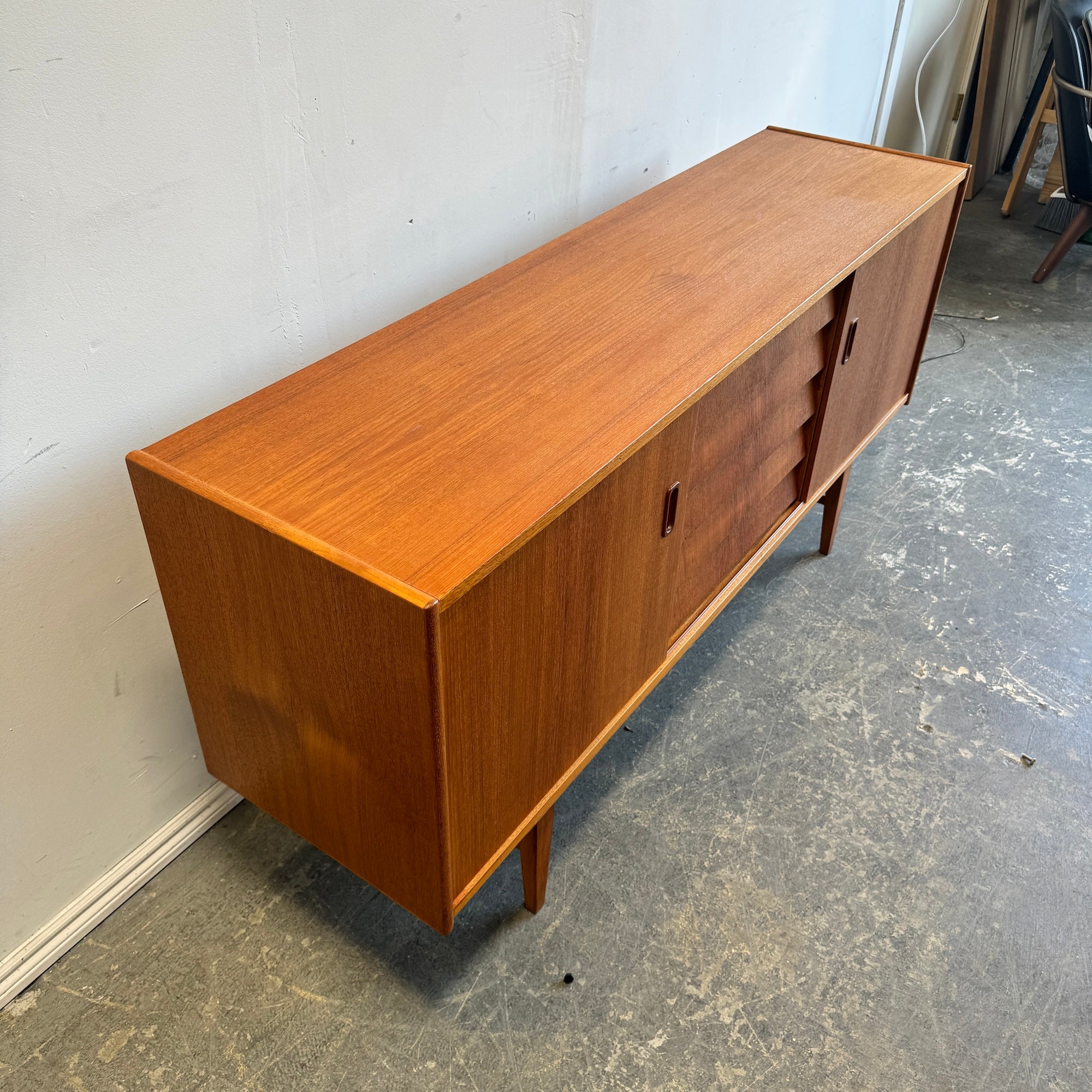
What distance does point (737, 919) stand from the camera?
1.48 m

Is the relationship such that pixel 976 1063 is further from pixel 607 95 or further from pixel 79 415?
pixel 607 95

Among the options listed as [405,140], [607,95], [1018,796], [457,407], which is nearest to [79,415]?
[457,407]

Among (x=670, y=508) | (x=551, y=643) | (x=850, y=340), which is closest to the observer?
(x=551, y=643)

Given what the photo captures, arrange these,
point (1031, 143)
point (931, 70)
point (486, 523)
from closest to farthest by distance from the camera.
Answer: point (486, 523)
point (931, 70)
point (1031, 143)

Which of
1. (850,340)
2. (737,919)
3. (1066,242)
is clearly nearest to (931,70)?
(1066,242)

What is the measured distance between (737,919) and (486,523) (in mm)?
848

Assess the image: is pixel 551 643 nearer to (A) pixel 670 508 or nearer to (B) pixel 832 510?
(A) pixel 670 508

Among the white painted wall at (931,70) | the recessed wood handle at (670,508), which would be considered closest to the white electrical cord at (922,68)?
the white painted wall at (931,70)

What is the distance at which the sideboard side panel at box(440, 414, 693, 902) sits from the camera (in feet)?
3.28

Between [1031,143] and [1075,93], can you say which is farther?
[1031,143]

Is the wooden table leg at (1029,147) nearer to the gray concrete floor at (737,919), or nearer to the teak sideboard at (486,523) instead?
the gray concrete floor at (737,919)

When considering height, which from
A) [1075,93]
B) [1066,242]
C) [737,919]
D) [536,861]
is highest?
[1075,93]

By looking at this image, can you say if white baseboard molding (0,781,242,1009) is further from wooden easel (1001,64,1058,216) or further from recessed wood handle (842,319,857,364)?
wooden easel (1001,64,1058,216)

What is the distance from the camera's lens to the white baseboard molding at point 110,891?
1353mm
